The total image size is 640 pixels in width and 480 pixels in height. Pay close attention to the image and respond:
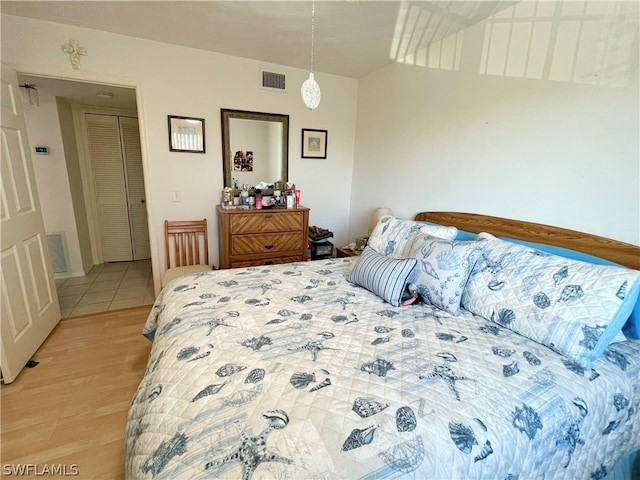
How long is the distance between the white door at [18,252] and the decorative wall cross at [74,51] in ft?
1.37

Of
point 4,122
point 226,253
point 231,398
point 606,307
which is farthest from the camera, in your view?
point 226,253

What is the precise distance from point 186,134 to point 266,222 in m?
1.17

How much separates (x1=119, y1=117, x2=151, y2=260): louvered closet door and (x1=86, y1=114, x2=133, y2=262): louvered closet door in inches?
2.4

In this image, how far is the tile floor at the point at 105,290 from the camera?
9.69 ft

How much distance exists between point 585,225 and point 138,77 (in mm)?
3530

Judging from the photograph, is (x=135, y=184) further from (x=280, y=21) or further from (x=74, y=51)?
(x=280, y=21)

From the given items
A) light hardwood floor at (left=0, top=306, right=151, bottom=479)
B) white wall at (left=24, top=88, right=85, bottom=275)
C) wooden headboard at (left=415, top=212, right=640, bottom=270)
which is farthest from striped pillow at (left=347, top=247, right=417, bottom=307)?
white wall at (left=24, top=88, right=85, bottom=275)

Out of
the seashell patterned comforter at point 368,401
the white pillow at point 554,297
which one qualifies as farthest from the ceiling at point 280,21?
the seashell patterned comforter at point 368,401

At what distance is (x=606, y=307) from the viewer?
1.18 metres

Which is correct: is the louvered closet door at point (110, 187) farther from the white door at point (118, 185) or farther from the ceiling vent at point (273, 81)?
the ceiling vent at point (273, 81)

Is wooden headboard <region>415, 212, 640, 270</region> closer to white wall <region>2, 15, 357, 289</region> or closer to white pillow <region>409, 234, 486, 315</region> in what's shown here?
white pillow <region>409, 234, 486, 315</region>

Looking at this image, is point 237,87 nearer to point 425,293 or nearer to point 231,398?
point 425,293

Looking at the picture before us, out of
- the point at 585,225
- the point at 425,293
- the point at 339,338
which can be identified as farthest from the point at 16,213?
the point at 585,225

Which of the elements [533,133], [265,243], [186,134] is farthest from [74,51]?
[533,133]
